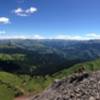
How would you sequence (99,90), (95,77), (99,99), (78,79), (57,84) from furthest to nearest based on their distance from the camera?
(57,84) < (78,79) < (95,77) < (99,90) < (99,99)

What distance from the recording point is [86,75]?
201 feet

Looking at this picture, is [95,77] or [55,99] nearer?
[55,99]

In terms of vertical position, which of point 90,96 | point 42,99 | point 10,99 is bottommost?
point 10,99

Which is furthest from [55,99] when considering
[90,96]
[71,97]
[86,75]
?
[86,75]

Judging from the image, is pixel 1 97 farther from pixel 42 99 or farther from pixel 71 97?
pixel 71 97

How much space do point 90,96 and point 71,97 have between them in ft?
13.0

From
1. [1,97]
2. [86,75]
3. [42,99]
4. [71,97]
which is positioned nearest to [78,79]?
[86,75]

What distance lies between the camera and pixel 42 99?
192 ft

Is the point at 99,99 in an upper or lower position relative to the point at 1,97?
upper

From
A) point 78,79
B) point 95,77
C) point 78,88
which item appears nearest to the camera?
point 78,88

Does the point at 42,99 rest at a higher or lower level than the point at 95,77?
lower

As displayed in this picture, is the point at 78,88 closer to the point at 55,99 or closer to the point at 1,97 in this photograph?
the point at 55,99

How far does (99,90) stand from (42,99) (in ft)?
53.9

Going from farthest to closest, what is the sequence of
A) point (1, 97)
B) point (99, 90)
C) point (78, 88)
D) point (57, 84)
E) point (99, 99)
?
point (1, 97), point (57, 84), point (78, 88), point (99, 90), point (99, 99)
